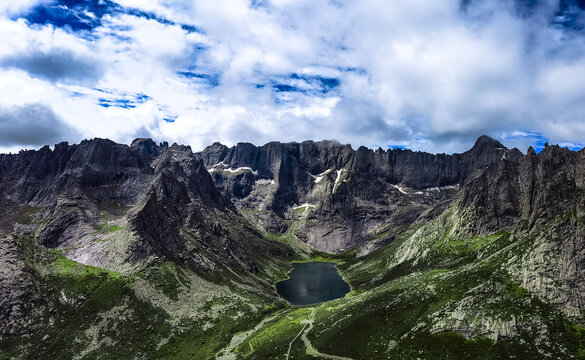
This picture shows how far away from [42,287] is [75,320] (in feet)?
86.3

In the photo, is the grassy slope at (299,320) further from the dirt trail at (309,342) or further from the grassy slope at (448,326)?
the dirt trail at (309,342)

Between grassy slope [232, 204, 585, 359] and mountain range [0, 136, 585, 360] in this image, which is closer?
grassy slope [232, 204, 585, 359]

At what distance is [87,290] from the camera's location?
15438 centimetres

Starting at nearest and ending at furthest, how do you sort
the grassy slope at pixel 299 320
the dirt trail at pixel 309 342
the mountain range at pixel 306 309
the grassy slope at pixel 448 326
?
the grassy slope at pixel 448 326 → the grassy slope at pixel 299 320 → the mountain range at pixel 306 309 → the dirt trail at pixel 309 342

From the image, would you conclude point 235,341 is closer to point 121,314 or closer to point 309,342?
point 309,342

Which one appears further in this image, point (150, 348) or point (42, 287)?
point (42, 287)

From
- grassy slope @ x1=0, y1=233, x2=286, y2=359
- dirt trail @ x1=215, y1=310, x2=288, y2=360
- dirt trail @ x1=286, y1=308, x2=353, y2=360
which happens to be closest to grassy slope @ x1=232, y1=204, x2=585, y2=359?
dirt trail @ x1=286, y1=308, x2=353, y2=360

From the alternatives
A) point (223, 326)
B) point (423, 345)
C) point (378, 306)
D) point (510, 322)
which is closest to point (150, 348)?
point (223, 326)

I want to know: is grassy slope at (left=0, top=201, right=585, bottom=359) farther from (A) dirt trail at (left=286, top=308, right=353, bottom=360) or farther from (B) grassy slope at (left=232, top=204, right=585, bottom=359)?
(A) dirt trail at (left=286, top=308, right=353, bottom=360)

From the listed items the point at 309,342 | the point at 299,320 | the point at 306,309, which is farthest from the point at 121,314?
the point at 306,309

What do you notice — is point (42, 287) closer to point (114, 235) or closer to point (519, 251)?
point (114, 235)

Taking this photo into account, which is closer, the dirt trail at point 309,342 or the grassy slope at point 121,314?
the dirt trail at point 309,342

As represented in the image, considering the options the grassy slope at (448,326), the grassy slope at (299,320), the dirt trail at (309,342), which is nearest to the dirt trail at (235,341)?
the grassy slope at (299,320)

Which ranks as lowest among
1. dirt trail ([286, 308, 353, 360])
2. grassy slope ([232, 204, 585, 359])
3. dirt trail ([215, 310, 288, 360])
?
dirt trail ([215, 310, 288, 360])
